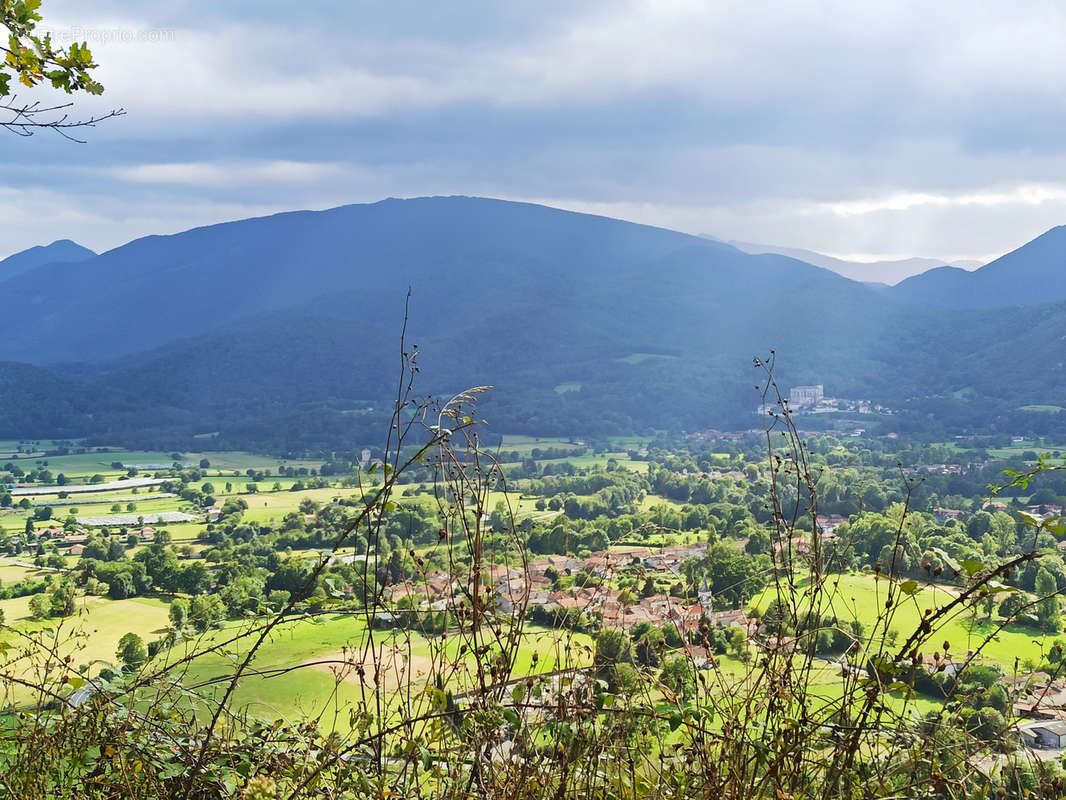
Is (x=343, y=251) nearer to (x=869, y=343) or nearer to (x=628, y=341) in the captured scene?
(x=628, y=341)

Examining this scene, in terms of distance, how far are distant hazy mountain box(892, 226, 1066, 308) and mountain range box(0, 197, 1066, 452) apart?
36 cm

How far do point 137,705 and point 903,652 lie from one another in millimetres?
1989

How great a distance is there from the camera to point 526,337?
117875 mm

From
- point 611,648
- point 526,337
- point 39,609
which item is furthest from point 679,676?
point 526,337

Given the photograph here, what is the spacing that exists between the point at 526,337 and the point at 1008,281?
2996 inches

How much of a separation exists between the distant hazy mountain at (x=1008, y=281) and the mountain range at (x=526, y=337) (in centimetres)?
36

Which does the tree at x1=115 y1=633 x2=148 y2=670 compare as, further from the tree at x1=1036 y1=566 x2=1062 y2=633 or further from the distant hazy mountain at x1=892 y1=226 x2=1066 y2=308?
the distant hazy mountain at x1=892 y1=226 x2=1066 y2=308

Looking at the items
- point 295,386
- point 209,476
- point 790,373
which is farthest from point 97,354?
point 790,373

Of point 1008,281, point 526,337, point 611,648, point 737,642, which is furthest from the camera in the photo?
point 1008,281

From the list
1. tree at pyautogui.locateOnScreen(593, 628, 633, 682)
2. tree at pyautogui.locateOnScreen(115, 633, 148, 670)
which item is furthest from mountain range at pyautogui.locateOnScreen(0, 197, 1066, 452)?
tree at pyautogui.locateOnScreen(593, 628, 633, 682)

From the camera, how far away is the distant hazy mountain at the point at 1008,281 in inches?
4638

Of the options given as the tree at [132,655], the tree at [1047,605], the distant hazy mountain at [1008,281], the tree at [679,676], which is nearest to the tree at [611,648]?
the tree at [679,676]

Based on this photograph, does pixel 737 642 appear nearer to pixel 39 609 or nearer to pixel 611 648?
pixel 611 648

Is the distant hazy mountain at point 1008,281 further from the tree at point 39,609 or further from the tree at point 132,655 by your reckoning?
the tree at point 132,655
